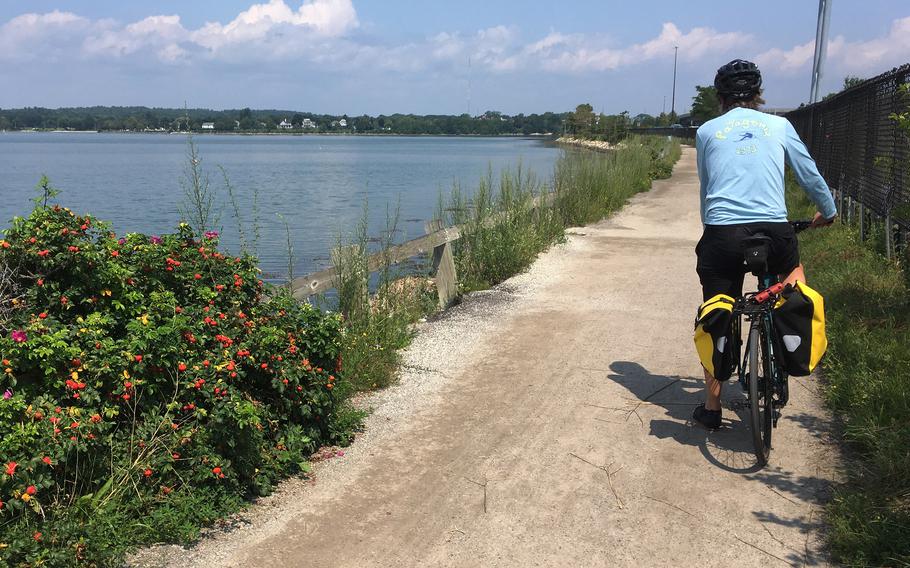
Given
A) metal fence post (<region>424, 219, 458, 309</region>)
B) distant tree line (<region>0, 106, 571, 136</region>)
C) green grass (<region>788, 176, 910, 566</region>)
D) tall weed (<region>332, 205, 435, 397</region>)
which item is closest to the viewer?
green grass (<region>788, 176, 910, 566</region>)

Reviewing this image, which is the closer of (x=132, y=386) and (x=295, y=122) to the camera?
(x=132, y=386)

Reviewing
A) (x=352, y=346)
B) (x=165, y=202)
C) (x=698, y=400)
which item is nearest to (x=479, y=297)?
(x=352, y=346)

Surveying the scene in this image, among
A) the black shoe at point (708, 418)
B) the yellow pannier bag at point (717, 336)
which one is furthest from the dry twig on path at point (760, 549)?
the black shoe at point (708, 418)

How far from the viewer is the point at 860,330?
20.2 feet

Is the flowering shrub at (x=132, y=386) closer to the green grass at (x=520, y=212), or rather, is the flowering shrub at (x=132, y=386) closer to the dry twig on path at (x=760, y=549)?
the dry twig on path at (x=760, y=549)

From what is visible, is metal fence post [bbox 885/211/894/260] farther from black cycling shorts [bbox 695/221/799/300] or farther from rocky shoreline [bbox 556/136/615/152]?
rocky shoreline [bbox 556/136/615/152]

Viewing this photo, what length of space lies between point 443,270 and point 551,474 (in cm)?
505

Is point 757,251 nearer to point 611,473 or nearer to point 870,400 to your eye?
point 870,400

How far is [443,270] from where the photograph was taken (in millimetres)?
9289

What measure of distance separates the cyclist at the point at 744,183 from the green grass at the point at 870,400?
3.18 feet

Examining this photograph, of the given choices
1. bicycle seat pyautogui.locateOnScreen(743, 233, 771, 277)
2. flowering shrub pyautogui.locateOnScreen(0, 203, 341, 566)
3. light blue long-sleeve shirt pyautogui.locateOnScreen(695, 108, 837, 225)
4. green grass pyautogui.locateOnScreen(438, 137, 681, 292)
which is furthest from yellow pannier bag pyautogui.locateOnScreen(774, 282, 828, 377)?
green grass pyautogui.locateOnScreen(438, 137, 681, 292)

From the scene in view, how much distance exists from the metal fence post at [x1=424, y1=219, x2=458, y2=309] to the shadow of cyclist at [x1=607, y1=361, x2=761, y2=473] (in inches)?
121

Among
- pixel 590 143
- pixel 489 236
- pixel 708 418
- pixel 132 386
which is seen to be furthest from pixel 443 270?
pixel 590 143

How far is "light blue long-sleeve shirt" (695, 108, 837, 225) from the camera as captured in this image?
453 cm
